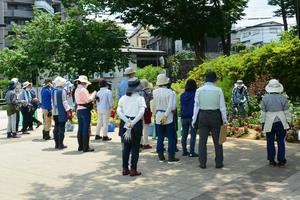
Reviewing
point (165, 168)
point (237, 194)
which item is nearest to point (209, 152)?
point (165, 168)

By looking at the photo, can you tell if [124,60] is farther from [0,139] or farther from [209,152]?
[209,152]

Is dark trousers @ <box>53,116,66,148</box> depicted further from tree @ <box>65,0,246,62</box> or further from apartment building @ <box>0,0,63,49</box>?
apartment building @ <box>0,0,63,49</box>

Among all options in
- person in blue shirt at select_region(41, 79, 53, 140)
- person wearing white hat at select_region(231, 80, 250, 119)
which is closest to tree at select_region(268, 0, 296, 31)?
person wearing white hat at select_region(231, 80, 250, 119)

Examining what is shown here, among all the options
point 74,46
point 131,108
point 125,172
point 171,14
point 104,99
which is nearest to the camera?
point 131,108

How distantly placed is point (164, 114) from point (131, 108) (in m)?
1.20

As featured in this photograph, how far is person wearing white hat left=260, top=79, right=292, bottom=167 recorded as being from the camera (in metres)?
8.09

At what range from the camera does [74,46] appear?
75.0 feet

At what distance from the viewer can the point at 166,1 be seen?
23.7m

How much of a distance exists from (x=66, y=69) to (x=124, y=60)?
10.7ft

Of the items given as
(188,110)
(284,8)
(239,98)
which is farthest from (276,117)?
(284,8)

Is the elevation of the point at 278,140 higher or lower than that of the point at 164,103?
lower

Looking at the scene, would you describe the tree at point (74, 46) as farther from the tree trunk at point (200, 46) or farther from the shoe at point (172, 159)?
the shoe at point (172, 159)

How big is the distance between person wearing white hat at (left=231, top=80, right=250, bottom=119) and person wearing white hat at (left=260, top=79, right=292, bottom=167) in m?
5.60

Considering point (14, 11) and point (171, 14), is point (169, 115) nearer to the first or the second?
point (171, 14)
